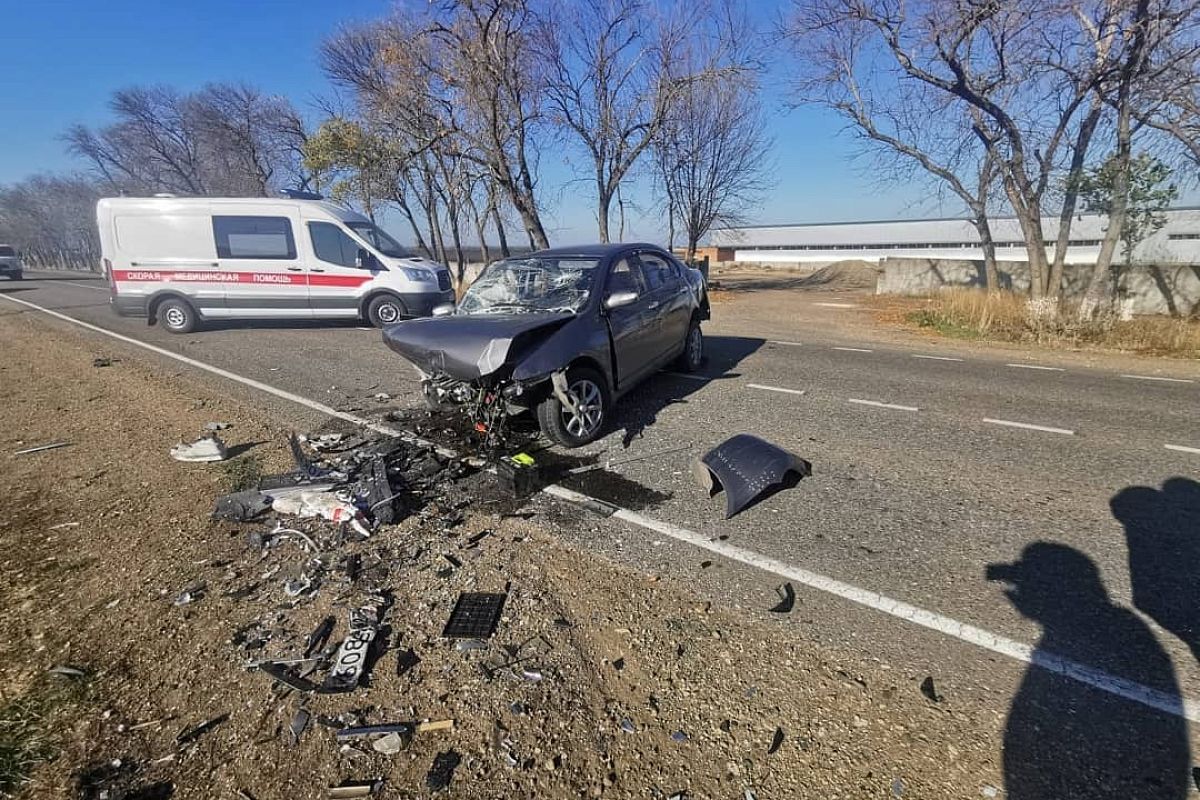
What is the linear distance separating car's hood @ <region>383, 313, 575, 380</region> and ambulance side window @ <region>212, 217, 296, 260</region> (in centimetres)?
762

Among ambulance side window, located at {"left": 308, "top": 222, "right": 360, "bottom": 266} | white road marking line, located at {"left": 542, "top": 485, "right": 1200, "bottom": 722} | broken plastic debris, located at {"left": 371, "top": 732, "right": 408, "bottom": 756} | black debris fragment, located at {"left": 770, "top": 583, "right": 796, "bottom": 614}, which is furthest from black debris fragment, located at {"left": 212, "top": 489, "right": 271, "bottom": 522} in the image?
ambulance side window, located at {"left": 308, "top": 222, "right": 360, "bottom": 266}

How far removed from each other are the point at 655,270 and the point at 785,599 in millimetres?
4345

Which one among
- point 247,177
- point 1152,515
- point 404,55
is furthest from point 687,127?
point 247,177

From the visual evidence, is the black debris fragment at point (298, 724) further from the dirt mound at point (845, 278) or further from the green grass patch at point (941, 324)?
the dirt mound at point (845, 278)

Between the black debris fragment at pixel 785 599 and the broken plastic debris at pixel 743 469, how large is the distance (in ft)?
2.56

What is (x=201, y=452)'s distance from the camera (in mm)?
4543

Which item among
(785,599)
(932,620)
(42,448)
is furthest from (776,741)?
(42,448)

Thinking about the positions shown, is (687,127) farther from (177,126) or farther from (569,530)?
(177,126)

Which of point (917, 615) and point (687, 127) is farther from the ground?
point (687, 127)

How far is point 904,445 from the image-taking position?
4.62m

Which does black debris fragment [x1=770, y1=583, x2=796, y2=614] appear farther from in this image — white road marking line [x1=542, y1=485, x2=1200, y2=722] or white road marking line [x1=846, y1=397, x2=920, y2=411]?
white road marking line [x1=846, y1=397, x2=920, y2=411]

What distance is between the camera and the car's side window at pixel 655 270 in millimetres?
5961

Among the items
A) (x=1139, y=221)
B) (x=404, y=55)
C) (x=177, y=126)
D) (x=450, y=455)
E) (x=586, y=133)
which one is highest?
(x=177, y=126)

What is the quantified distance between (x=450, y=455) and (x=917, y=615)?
3.45 m
